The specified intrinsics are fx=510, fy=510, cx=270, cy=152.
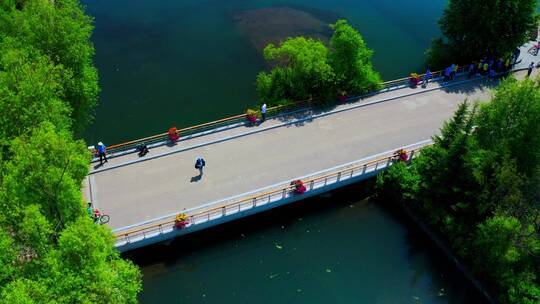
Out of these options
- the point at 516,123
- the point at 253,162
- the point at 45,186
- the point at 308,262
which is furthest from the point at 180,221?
the point at 516,123

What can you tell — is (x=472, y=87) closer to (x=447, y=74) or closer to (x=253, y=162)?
(x=447, y=74)

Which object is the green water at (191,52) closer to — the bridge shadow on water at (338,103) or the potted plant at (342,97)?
the bridge shadow on water at (338,103)

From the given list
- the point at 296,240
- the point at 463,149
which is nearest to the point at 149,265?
the point at 296,240

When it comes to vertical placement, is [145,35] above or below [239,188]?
above

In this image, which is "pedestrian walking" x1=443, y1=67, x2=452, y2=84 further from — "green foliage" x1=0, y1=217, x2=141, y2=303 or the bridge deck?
"green foliage" x1=0, y1=217, x2=141, y2=303

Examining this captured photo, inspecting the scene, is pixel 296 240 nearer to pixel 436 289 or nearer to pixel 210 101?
pixel 436 289

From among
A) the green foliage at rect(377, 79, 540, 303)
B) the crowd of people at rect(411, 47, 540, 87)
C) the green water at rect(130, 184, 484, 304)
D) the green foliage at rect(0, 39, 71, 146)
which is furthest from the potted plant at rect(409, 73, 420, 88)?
the green foliage at rect(0, 39, 71, 146)
